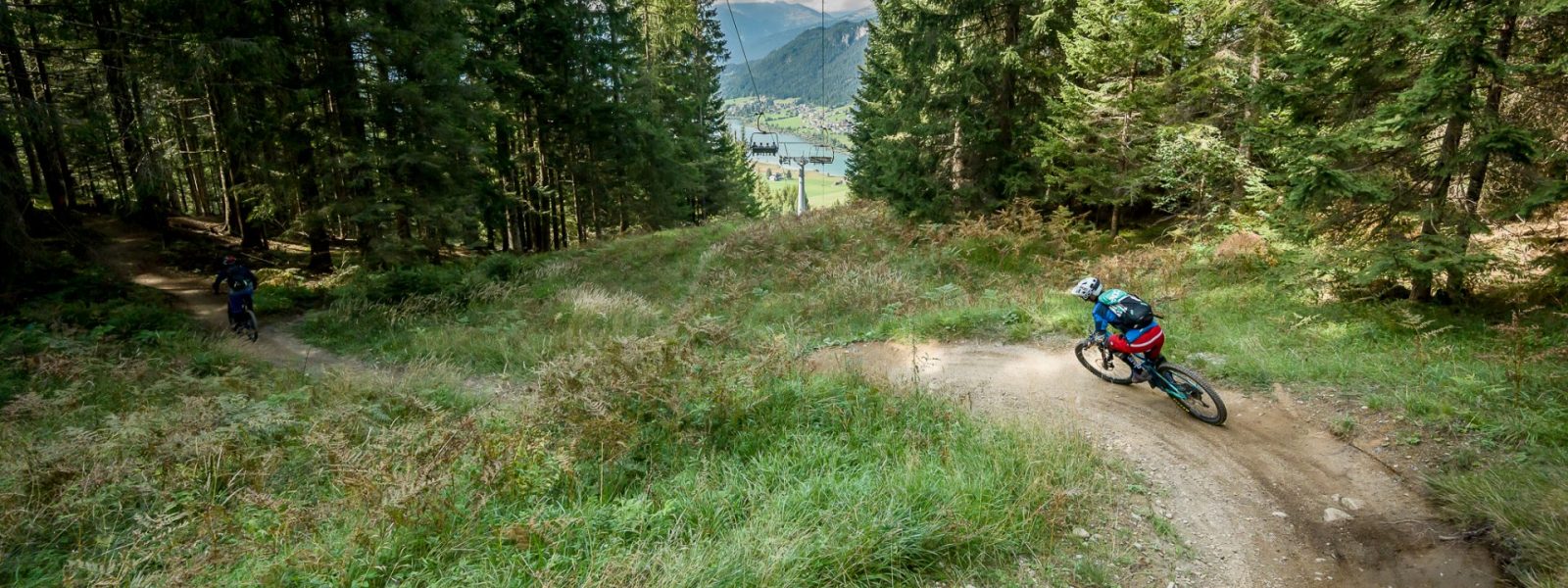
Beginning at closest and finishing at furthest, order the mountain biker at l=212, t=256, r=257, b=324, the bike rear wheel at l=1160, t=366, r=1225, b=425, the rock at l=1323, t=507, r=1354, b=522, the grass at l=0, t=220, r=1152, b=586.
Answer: the grass at l=0, t=220, r=1152, b=586 < the rock at l=1323, t=507, r=1354, b=522 < the bike rear wheel at l=1160, t=366, r=1225, b=425 < the mountain biker at l=212, t=256, r=257, b=324

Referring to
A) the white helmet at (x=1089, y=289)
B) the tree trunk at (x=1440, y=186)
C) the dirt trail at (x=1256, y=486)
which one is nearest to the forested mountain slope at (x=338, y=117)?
the dirt trail at (x=1256, y=486)

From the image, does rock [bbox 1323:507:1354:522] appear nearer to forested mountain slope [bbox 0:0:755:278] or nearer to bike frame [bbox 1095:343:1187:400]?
bike frame [bbox 1095:343:1187:400]

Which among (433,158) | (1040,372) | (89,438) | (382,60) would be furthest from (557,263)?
(1040,372)

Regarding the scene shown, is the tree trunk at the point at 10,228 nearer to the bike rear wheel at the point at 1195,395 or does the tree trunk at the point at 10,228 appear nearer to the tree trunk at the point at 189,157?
the tree trunk at the point at 189,157

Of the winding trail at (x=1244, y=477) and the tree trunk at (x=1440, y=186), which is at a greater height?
the tree trunk at (x=1440, y=186)

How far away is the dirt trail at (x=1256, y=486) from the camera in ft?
13.8

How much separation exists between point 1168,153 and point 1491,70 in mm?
6164

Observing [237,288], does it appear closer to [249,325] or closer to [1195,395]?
[249,325]

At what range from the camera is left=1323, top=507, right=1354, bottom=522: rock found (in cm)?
481

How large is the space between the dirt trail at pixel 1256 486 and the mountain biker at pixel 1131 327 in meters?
0.59

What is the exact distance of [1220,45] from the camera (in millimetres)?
13672

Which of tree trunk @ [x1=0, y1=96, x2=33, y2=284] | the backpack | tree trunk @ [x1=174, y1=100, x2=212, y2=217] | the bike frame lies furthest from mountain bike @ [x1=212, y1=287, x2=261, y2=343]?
the bike frame

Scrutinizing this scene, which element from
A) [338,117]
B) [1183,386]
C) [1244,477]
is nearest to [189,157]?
[338,117]

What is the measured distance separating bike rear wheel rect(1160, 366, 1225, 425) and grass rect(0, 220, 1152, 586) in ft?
7.36
